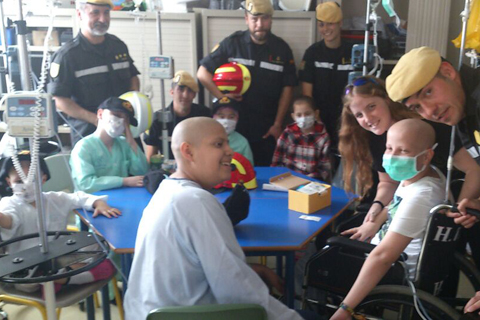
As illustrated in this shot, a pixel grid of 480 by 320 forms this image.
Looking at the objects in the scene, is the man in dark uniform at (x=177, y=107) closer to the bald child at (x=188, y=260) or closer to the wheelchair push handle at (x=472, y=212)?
the bald child at (x=188, y=260)

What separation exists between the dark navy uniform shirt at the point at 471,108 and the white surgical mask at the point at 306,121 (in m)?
1.49

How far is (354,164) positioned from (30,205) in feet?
5.39

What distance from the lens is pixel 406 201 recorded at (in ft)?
6.24

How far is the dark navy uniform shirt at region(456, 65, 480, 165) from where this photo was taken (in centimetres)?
167

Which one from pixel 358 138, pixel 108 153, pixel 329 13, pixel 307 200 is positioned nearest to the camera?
pixel 307 200

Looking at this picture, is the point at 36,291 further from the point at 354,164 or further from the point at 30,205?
the point at 354,164

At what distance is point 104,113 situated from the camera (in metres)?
2.86

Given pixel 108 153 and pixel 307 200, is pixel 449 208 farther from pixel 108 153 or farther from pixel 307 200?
pixel 108 153

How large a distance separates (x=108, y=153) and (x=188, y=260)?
1.61 metres

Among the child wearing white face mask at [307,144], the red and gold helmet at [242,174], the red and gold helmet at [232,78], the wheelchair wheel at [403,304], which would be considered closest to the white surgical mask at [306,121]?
the child wearing white face mask at [307,144]

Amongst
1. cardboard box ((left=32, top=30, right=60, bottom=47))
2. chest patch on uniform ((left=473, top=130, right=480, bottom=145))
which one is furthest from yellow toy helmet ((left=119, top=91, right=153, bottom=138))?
chest patch on uniform ((left=473, top=130, right=480, bottom=145))

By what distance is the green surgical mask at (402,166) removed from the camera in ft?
6.39

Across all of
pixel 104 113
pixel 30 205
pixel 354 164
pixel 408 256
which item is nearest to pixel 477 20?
pixel 354 164

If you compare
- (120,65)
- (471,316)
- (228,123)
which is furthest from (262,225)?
(120,65)
